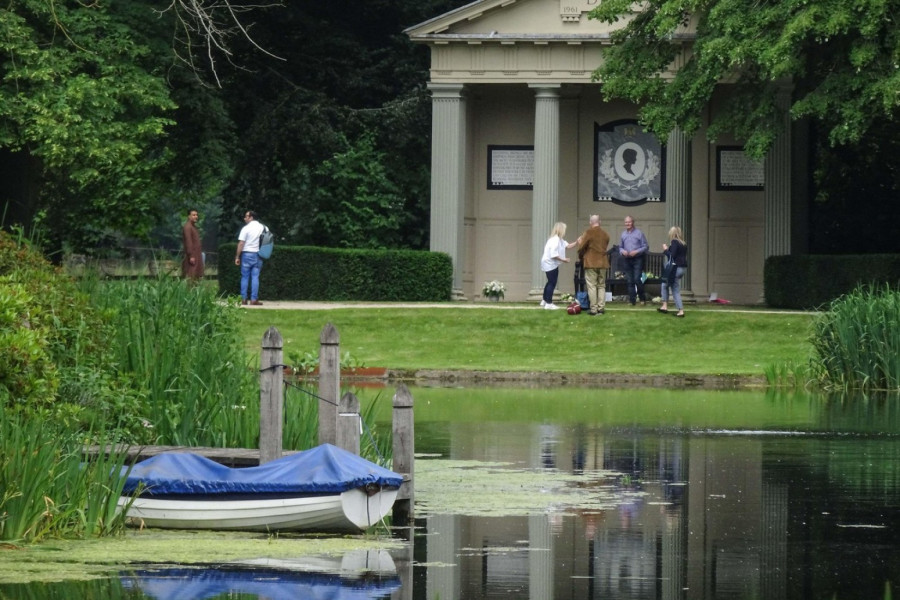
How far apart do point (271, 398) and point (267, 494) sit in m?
1.38

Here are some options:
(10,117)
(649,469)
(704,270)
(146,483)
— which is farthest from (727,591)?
(704,270)

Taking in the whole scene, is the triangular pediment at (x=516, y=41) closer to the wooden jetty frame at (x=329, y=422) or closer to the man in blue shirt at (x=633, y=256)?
the man in blue shirt at (x=633, y=256)

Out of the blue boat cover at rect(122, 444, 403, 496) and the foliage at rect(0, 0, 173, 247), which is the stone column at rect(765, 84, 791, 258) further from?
the blue boat cover at rect(122, 444, 403, 496)

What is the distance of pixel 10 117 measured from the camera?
1411 inches

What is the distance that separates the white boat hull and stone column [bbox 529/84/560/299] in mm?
29157

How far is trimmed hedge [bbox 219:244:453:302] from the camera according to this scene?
133ft

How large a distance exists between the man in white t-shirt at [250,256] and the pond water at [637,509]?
13263 millimetres

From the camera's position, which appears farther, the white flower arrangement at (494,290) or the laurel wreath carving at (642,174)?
the laurel wreath carving at (642,174)

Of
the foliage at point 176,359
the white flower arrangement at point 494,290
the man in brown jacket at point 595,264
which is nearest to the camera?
the foliage at point 176,359

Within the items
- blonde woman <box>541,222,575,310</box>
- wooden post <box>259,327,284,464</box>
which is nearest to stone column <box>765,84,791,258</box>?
blonde woman <box>541,222,575,310</box>

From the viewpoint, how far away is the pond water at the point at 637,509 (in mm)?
10492

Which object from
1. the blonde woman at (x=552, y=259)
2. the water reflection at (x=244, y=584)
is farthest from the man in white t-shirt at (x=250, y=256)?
the water reflection at (x=244, y=584)

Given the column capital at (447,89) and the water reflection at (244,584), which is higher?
the column capital at (447,89)

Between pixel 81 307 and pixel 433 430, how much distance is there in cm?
596
